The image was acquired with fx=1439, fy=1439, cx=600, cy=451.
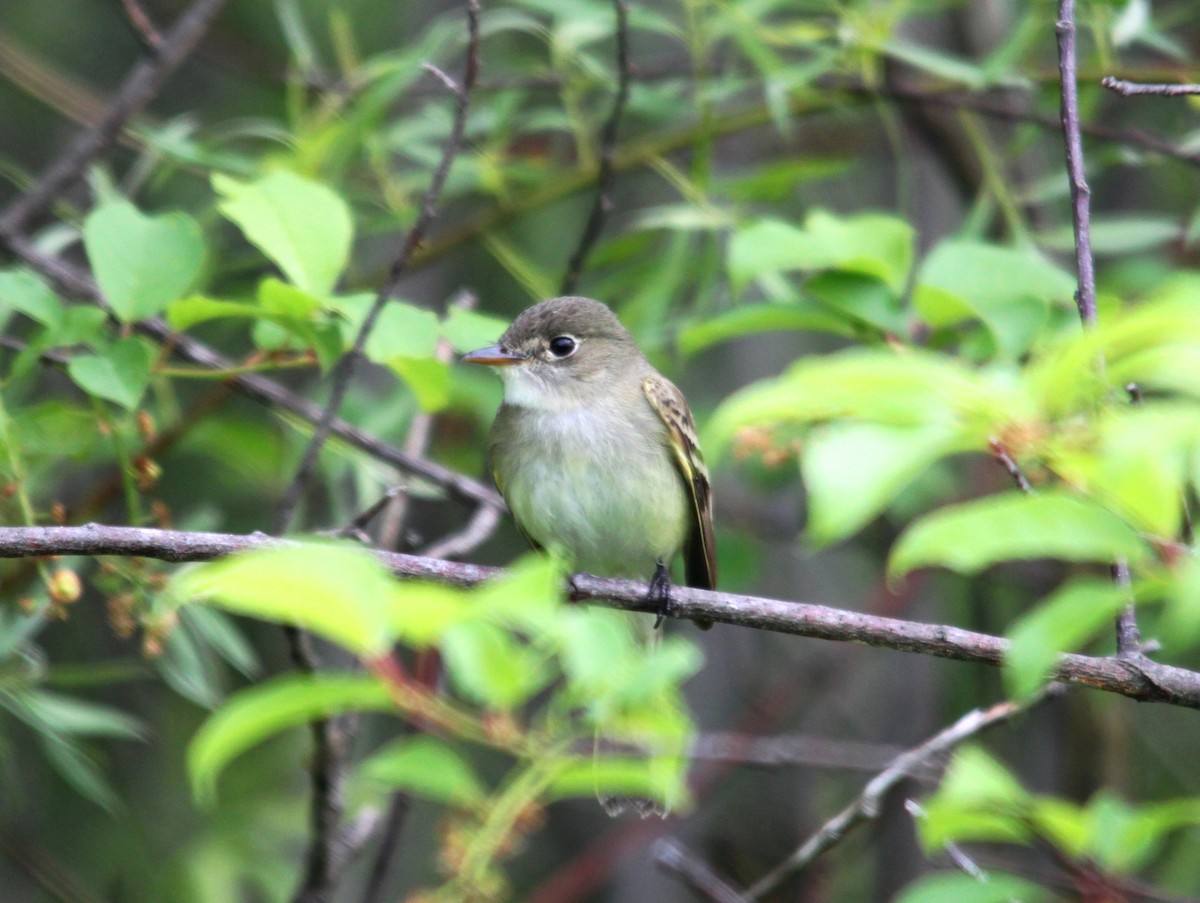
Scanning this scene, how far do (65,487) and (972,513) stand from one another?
16.5ft

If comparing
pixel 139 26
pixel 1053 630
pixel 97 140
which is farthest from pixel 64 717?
pixel 1053 630

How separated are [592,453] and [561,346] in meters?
0.48

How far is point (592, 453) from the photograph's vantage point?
4.46 meters

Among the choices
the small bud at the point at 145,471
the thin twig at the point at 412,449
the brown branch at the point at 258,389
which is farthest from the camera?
the thin twig at the point at 412,449

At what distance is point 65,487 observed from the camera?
5832 millimetres

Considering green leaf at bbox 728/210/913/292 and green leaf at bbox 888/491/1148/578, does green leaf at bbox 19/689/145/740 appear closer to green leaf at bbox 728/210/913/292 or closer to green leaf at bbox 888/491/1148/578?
green leaf at bbox 728/210/913/292

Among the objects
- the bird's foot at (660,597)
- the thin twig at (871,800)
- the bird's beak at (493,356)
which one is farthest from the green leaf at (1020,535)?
the bird's beak at (493,356)

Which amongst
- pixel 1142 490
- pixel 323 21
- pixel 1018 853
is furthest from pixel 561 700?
pixel 323 21

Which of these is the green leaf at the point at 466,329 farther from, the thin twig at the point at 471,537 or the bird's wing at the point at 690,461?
the bird's wing at the point at 690,461

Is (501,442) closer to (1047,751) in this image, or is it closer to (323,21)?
(1047,751)

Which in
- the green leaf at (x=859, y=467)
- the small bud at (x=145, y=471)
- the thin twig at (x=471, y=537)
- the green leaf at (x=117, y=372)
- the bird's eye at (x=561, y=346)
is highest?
the bird's eye at (x=561, y=346)

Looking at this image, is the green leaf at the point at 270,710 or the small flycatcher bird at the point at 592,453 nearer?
the green leaf at the point at 270,710

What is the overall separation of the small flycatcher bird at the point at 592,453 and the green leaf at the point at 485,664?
270 cm

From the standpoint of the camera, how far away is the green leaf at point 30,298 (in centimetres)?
315
